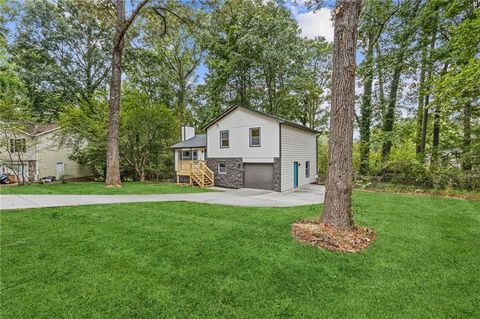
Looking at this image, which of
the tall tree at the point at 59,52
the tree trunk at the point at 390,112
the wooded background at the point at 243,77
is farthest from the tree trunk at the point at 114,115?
the tree trunk at the point at 390,112

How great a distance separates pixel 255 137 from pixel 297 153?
2.95 metres

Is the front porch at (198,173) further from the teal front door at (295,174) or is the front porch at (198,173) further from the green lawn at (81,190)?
the teal front door at (295,174)

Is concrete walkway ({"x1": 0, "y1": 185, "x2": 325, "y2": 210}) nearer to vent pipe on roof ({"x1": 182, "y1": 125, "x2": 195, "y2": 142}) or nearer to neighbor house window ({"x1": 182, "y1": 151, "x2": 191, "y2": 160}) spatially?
neighbor house window ({"x1": 182, "y1": 151, "x2": 191, "y2": 160})

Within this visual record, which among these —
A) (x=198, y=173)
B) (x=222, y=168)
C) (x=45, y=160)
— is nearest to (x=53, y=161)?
(x=45, y=160)

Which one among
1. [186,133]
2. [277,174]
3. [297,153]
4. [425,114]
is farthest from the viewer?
[186,133]

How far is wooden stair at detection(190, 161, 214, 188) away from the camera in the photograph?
15.3 m

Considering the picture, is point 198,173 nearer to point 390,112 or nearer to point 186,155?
point 186,155

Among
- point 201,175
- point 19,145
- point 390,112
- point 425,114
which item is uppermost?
point 390,112

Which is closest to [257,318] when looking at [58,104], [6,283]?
[6,283]

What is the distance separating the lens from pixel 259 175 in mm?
13766

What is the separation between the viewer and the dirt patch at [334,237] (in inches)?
163

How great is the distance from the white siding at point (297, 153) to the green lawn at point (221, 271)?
7.74m

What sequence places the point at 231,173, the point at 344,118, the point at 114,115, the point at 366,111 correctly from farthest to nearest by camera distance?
the point at 366,111, the point at 231,173, the point at 114,115, the point at 344,118

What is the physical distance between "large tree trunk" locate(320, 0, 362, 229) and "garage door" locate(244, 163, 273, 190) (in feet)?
27.9
